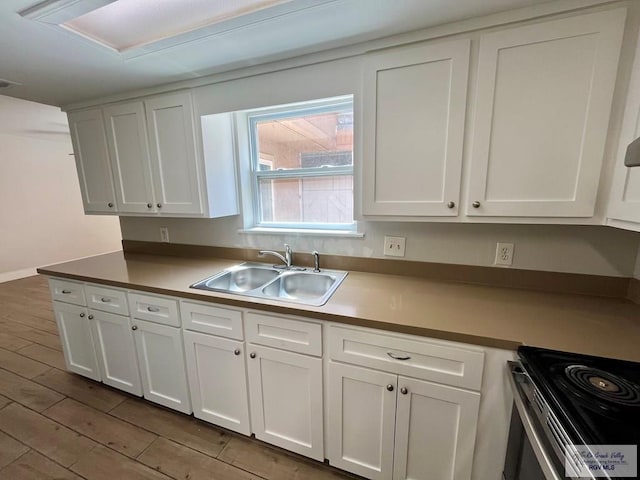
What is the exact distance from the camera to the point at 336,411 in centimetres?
129

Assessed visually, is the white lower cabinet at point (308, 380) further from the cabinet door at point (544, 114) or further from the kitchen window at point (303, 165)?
the kitchen window at point (303, 165)

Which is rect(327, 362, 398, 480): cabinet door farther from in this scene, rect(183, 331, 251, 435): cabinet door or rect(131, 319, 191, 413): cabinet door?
rect(131, 319, 191, 413): cabinet door

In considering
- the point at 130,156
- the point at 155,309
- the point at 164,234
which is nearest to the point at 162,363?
the point at 155,309

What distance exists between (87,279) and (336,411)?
177cm

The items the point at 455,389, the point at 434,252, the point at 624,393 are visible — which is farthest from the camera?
the point at 434,252

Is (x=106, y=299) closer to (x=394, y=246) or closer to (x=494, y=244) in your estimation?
(x=394, y=246)

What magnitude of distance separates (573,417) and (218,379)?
153 centimetres

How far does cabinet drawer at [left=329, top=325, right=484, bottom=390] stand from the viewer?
1031 mm

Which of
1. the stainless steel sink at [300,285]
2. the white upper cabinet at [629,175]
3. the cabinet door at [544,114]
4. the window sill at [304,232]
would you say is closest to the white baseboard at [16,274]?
the window sill at [304,232]

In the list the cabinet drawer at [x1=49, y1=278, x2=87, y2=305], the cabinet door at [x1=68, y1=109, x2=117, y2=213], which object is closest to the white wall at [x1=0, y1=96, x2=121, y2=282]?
the cabinet door at [x1=68, y1=109, x2=117, y2=213]

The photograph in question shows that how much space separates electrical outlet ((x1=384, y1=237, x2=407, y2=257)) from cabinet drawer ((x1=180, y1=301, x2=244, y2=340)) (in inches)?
36.4

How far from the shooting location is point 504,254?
142 centimetres

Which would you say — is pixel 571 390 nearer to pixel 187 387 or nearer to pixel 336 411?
pixel 336 411

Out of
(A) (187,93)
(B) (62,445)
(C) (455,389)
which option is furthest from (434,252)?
(B) (62,445)
